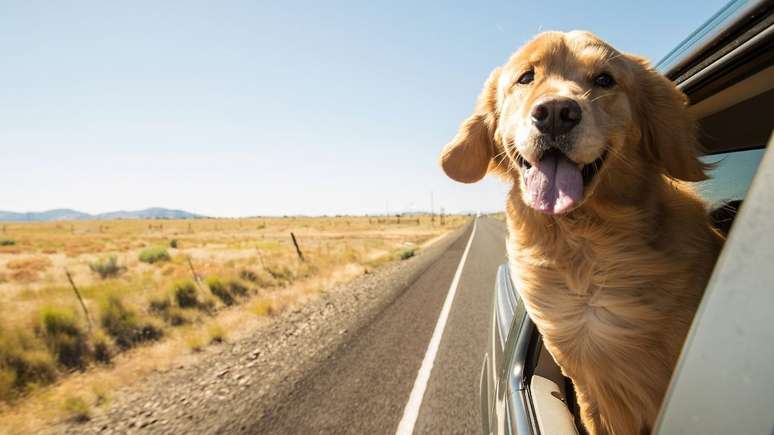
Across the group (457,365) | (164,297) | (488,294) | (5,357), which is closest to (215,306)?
(164,297)

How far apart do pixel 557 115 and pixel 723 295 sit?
1317 mm

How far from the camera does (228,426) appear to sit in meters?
4.18

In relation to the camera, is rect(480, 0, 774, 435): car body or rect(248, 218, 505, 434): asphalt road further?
rect(248, 218, 505, 434): asphalt road

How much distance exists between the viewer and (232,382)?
551 cm

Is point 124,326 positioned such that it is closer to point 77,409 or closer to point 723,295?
point 77,409

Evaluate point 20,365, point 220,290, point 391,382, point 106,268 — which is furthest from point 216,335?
point 106,268

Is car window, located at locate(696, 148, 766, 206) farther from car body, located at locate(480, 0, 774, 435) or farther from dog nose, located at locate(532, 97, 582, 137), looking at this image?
dog nose, located at locate(532, 97, 582, 137)

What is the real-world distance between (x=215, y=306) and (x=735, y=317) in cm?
1273

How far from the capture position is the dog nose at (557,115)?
6.15 ft

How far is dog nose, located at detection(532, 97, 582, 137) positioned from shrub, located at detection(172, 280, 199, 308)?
12.0 m

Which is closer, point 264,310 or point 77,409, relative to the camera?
point 77,409

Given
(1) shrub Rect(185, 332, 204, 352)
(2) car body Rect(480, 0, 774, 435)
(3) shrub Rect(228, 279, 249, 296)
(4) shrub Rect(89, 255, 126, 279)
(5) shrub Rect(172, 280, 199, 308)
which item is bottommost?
(4) shrub Rect(89, 255, 126, 279)

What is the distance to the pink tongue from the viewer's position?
6.18 ft

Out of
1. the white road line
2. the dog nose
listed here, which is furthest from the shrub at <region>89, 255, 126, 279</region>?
the dog nose
